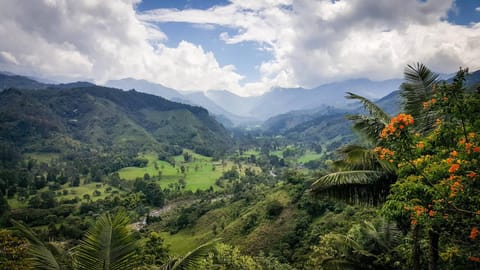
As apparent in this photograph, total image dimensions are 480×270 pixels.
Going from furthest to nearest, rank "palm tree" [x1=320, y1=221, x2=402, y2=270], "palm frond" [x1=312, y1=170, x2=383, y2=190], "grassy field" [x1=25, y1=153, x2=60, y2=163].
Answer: "grassy field" [x1=25, y1=153, x2=60, y2=163] < "palm tree" [x1=320, y1=221, x2=402, y2=270] < "palm frond" [x1=312, y1=170, x2=383, y2=190]

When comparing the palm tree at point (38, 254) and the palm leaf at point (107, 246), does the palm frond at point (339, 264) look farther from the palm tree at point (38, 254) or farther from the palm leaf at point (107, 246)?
the palm tree at point (38, 254)

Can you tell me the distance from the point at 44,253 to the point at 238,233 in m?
51.4

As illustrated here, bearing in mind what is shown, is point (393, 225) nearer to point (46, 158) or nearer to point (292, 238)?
point (292, 238)

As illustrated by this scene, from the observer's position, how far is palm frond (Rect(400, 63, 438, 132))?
9369 millimetres

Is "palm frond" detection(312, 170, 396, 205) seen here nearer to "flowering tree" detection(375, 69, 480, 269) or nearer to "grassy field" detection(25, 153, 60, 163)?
"flowering tree" detection(375, 69, 480, 269)

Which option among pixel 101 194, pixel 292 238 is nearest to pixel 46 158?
pixel 101 194

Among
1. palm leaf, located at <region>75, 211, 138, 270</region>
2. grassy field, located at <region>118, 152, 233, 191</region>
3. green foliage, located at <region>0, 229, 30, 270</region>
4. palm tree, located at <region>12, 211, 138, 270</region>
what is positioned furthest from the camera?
grassy field, located at <region>118, 152, 233, 191</region>

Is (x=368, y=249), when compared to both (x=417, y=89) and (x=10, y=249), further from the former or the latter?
(x=10, y=249)

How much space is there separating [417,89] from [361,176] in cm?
376

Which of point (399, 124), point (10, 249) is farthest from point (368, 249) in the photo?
point (10, 249)

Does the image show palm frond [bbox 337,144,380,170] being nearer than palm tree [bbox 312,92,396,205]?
No

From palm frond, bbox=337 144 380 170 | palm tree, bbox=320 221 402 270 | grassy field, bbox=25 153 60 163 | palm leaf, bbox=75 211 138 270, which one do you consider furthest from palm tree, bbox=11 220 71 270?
grassy field, bbox=25 153 60 163

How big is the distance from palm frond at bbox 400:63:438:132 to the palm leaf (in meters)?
8.67

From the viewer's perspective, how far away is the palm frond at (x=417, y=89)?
9369 mm
